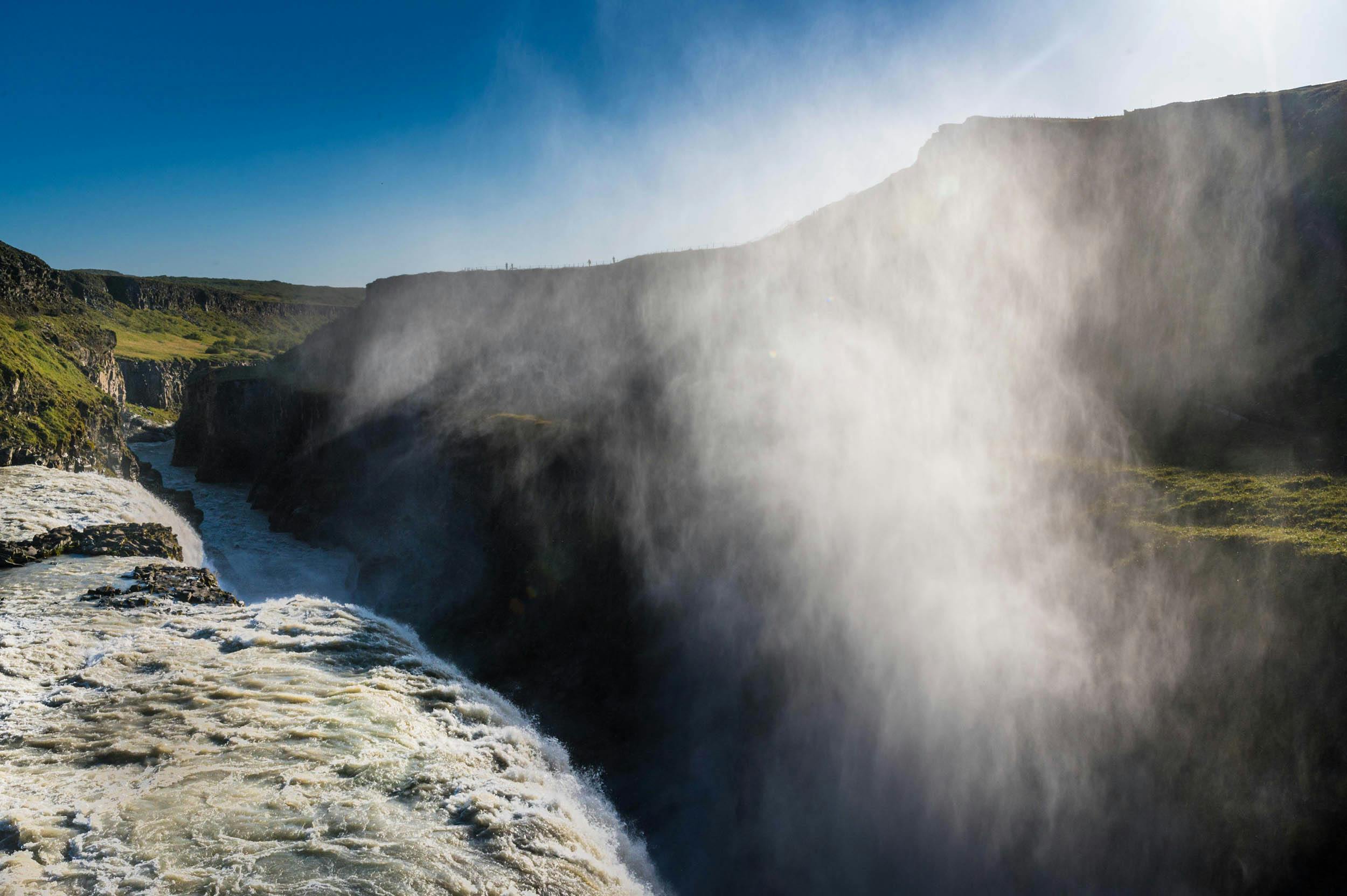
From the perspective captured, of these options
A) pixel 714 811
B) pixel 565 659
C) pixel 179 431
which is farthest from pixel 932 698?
pixel 179 431

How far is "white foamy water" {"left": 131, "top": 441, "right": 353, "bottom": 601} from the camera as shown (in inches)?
1141

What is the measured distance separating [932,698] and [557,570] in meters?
12.6

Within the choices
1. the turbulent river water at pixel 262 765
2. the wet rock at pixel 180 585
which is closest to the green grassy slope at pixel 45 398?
the turbulent river water at pixel 262 765

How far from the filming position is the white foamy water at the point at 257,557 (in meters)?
29.0

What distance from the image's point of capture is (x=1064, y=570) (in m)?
14.0

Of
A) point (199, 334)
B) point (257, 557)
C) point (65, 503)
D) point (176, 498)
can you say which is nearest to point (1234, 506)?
point (65, 503)

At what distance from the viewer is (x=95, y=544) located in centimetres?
1596

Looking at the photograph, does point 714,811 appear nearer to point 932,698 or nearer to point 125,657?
point 932,698

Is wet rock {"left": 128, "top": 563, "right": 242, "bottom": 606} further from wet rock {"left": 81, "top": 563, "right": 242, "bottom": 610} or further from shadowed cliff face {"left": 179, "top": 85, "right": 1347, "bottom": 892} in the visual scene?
shadowed cliff face {"left": 179, "top": 85, "right": 1347, "bottom": 892}

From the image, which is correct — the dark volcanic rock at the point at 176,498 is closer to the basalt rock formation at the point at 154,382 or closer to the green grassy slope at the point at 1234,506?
the green grassy slope at the point at 1234,506

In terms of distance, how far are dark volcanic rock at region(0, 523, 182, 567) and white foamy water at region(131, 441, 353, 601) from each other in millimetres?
10056

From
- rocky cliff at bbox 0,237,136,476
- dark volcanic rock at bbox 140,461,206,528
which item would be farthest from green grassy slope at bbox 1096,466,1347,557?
dark volcanic rock at bbox 140,461,206,528

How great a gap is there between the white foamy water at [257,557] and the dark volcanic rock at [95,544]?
33.0ft

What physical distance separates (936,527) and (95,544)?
20.6 metres
